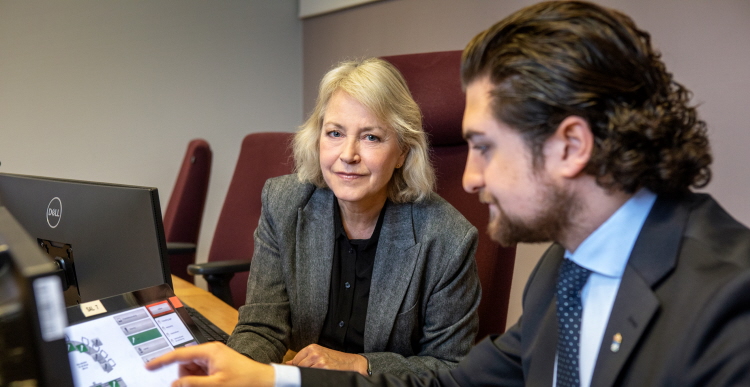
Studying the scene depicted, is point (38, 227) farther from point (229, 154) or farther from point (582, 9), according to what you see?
point (229, 154)

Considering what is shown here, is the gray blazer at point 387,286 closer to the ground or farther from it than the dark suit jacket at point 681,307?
closer to the ground

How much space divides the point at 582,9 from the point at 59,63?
295 cm

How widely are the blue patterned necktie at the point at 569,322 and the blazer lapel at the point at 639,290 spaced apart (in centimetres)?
6

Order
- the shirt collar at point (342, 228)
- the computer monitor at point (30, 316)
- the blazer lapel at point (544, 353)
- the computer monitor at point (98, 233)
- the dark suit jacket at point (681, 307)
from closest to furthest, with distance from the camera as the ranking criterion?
the computer monitor at point (30, 316)
the dark suit jacket at point (681, 307)
the blazer lapel at point (544, 353)
the computer monitor at point (98, 233)
the shirt collar at point (342, 228)

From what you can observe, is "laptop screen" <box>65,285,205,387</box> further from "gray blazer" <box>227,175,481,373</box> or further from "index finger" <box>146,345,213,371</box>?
"gray blazer" <box>227,175,481,373</box>

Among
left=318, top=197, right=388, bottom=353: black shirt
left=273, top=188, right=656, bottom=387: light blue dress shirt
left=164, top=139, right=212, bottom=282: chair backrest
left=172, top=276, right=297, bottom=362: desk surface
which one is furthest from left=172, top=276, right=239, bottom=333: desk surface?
left=273, top=188, right=656, bottom=387: light blue dress shirt

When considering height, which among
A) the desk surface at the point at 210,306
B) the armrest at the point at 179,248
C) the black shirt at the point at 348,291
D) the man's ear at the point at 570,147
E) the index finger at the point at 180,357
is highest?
the man's ear at the point at 570,147

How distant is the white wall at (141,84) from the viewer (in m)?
2.97

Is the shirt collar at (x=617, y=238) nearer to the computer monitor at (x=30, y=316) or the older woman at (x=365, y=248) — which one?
the older woman at (x=365, y=248)

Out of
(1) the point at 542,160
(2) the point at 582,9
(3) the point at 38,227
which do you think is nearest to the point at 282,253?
(3) the point at 38,227

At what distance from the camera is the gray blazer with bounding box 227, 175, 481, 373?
1371 millimetres

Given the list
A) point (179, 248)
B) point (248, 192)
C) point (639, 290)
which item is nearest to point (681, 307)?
point (639, 290)

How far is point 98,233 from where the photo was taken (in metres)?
1.08

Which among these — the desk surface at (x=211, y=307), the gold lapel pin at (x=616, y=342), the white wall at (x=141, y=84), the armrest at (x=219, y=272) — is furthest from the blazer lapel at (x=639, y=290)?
the white wall at (x=141, y=84)
